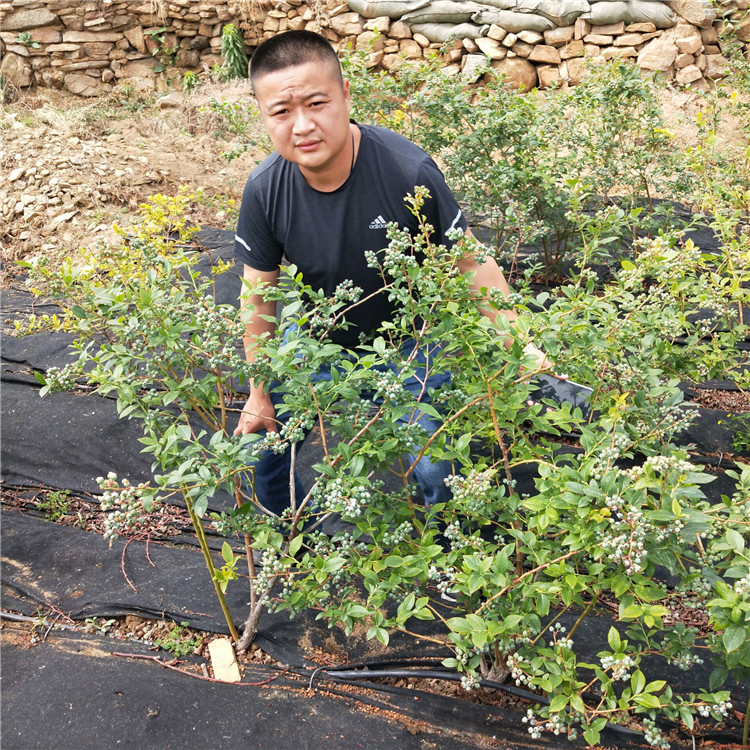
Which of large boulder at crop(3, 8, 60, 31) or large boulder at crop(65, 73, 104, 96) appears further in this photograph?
large boulder at crop(65, 73, 104, 96)

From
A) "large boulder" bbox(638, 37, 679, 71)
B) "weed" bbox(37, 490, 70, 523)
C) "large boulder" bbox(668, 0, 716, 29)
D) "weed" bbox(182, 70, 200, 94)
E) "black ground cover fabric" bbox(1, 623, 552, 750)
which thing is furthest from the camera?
"weed" bbox(182, 70, 200, 94)

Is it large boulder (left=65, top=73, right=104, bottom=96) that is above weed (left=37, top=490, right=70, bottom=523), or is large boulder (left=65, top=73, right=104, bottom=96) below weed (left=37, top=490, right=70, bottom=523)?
above

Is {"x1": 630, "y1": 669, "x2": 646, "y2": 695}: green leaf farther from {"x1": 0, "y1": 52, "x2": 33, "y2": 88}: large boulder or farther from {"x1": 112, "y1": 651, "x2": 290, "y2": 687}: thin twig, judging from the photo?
{"x1": 0, "y1": 52, "x2": 33, "y2": 88}: large boulder

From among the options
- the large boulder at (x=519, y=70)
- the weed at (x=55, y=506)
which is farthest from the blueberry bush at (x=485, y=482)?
the large boulder at (x=519, y=70)

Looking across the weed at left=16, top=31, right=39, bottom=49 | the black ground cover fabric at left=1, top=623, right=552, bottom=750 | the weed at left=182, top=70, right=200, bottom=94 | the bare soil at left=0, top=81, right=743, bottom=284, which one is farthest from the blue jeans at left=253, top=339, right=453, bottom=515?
the weed at left=16, top=31, right=39, bottom=49

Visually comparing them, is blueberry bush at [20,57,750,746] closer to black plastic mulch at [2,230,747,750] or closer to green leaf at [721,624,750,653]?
green leaf at [721,624,750,653]

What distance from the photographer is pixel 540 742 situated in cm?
178

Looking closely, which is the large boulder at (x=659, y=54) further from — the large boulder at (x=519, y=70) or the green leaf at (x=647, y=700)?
the green leaf at (x=647, y=700)

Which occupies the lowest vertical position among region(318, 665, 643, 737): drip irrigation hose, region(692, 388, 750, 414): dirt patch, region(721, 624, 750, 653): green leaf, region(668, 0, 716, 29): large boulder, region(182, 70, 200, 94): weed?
region(692, 388, 750, 414): dirt patch

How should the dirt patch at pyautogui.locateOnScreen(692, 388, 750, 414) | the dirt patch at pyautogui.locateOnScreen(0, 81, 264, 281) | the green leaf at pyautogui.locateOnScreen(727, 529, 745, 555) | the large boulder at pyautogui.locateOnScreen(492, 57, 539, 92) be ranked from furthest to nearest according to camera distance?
1. the large boulder at pyautogui.locateOnScreen(492, 57, 539, 92)
2. the dirt patch at pyautogui.locateOnScreen(0, 81, 264, 281)
3. the dirt patch at pyautogui.locateOnScreen(692, 388, 750, 414)
4. the green leaf at pyautogui.locateOnScreen(727, 529, 745, 555)

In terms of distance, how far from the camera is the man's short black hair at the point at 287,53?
6.56 feet

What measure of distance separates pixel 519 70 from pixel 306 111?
6665 millimetres

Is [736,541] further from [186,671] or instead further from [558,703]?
[186,671]

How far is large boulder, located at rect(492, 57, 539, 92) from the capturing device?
7.84m
